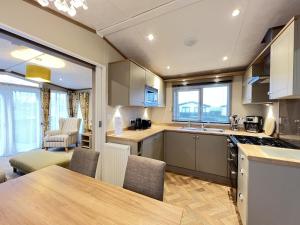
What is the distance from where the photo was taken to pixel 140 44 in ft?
8.34

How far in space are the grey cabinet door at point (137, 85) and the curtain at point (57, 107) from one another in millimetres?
4373

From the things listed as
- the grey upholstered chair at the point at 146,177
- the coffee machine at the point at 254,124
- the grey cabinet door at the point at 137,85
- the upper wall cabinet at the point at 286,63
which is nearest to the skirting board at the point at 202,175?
the coffee machine at the point at 254,124

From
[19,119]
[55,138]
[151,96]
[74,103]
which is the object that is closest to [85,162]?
[151,96]

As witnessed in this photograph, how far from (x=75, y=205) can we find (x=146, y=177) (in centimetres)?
52

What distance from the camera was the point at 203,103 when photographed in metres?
3.70

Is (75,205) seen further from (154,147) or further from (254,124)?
(254,124)

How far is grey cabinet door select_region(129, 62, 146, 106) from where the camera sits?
2506 mm

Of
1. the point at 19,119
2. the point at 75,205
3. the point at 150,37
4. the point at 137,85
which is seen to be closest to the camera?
the point at 75,205

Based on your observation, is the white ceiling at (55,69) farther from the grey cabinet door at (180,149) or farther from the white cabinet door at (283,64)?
the white cabinet door at (283,64)

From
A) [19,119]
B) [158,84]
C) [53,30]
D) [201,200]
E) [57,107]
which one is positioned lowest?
[201,200]

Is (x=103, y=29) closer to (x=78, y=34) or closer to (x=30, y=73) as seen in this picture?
(x=78, y=34)

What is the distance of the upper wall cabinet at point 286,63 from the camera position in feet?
4.45

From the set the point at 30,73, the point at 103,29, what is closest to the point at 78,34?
the point at 103,29

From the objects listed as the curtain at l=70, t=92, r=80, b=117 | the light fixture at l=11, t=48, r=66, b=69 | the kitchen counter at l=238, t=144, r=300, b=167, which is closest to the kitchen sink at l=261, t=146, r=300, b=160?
the kitchen counter at l=238, t=144, r=300, b=167
